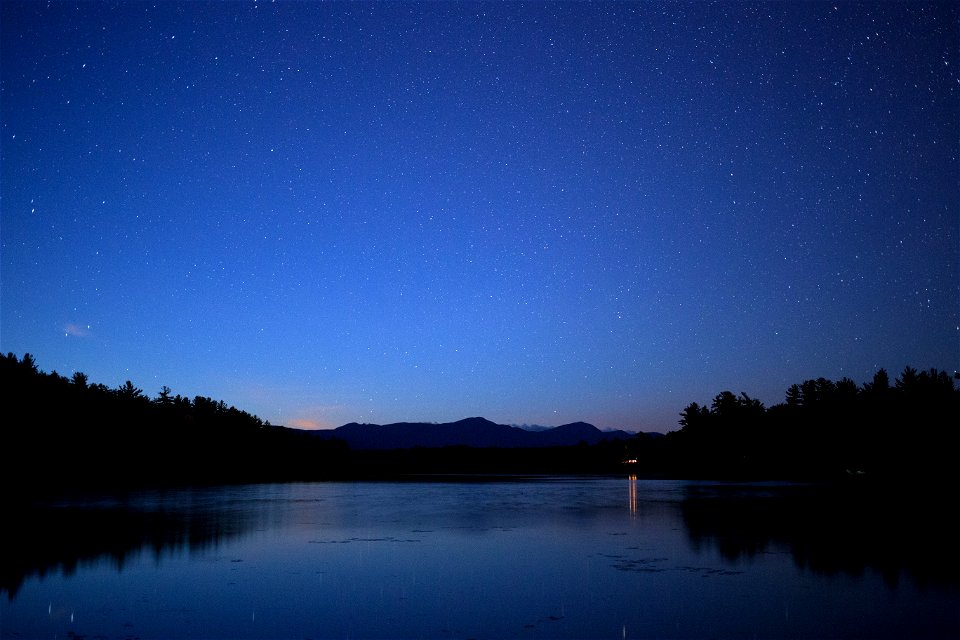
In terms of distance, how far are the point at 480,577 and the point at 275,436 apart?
6528 inches

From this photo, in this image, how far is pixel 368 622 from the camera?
1426 cm

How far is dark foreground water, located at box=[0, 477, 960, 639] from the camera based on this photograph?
45.7 feet

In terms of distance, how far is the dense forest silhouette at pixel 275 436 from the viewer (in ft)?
244

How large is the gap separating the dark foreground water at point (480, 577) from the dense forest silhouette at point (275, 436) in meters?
39.6

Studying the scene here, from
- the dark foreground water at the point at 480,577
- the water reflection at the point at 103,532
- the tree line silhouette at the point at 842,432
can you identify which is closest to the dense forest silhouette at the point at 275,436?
the tree line silhouette at the point at 842,432

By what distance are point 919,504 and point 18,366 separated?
109409 millimetres

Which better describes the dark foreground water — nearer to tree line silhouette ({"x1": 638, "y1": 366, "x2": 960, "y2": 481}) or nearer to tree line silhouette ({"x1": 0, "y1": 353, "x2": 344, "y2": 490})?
tree line silhouette ({"x1": 638, "y1": 366, "x2": 960, "y2": 481})

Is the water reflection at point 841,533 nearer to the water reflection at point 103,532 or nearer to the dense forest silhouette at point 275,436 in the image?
the water reflection at point 103,532

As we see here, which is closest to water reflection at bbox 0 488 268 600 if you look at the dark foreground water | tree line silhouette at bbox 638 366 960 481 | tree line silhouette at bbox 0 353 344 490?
A: the dark foreground water

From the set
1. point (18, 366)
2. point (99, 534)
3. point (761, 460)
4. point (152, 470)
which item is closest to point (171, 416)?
point (152, 470)

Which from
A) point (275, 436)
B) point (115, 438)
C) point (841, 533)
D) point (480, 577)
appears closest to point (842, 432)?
point (841, 533)

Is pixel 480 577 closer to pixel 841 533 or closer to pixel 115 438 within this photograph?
pixel 841 533

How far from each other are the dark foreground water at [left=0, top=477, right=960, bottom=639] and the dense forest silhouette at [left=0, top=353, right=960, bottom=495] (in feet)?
130

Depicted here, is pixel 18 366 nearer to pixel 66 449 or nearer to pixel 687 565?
pixel 66 449
